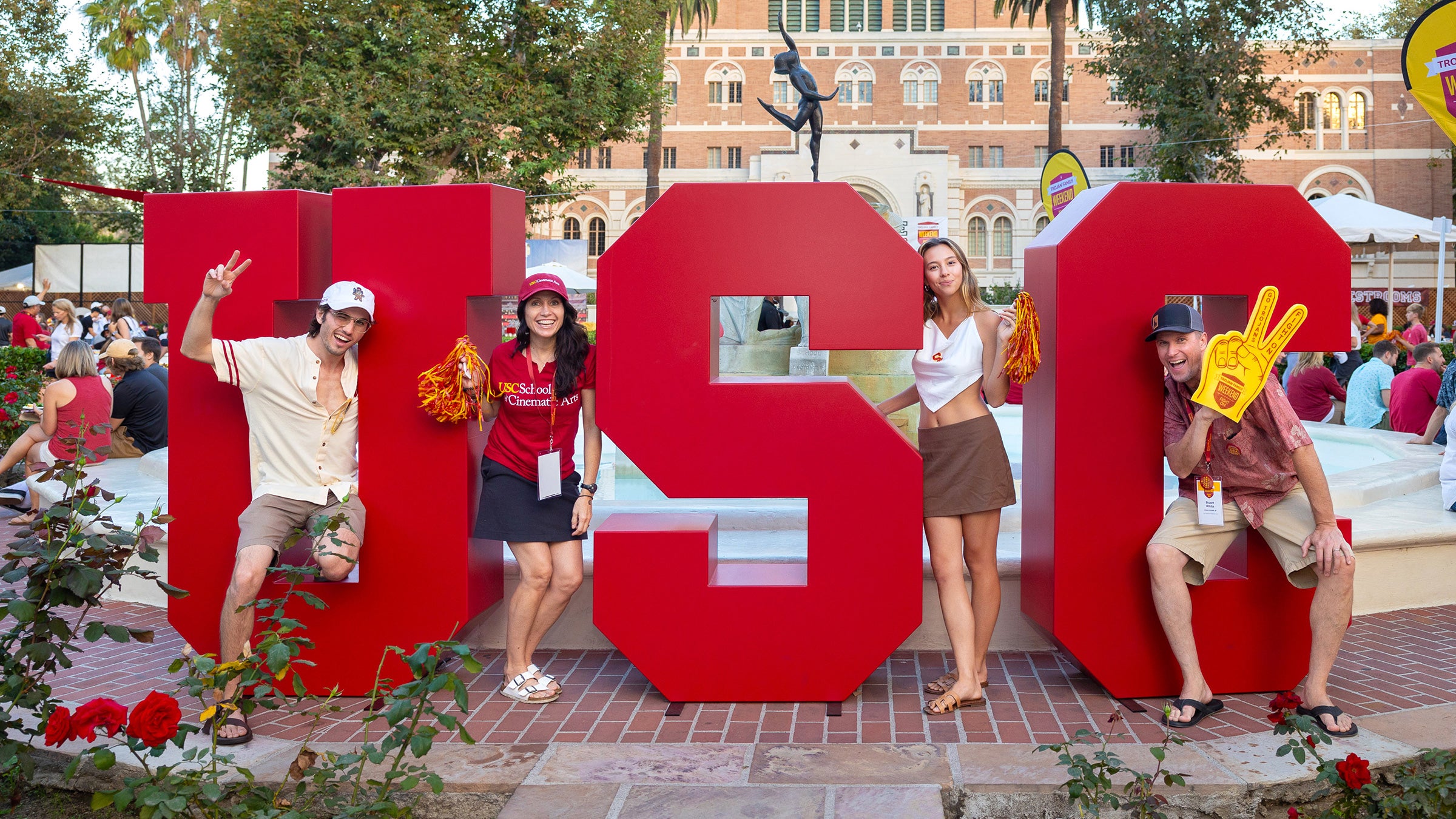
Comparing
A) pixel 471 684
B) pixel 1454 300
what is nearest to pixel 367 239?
pixel 471 684

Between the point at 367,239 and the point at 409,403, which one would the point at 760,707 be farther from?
the point at 367,239

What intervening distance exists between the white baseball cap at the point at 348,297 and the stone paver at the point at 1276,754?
11.3ft

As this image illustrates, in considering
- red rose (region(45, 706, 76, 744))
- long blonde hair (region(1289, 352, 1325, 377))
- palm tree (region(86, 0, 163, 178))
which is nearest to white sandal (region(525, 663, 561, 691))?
red rose (region(45, 706, 76, 744))

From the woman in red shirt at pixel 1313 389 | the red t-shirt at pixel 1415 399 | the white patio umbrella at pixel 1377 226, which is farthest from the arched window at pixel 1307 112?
the red t-shirt at pixel 1415 399

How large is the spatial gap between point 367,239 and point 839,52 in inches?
1959

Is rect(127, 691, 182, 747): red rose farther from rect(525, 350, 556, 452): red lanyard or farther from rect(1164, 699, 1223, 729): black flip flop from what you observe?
rect(1164, 699, 1223, 729): black flip flop

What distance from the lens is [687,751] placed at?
11.9 ft

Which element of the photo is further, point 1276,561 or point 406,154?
point 406,154

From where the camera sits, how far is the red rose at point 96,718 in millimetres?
2371

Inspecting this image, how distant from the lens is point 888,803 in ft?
10.2

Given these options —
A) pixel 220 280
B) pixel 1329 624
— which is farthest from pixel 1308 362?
pixel 220 280

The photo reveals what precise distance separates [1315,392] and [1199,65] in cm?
2114

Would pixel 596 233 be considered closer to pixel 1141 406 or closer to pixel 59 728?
pixel 1141 406

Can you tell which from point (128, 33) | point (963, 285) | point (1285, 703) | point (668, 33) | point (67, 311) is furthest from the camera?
point (668, 33)
